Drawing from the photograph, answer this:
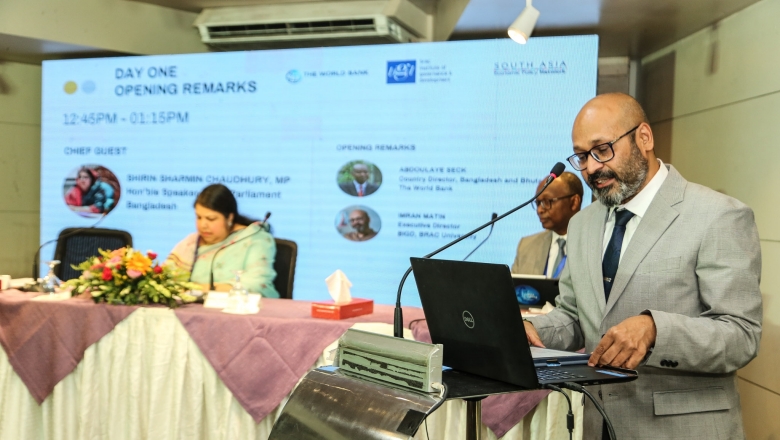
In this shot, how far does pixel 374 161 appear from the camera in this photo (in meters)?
4.16

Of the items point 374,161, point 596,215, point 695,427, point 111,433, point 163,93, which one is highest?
point 163,93

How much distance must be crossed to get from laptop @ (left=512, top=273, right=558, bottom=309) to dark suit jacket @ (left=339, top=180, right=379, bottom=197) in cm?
141

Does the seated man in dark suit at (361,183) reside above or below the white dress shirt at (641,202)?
above

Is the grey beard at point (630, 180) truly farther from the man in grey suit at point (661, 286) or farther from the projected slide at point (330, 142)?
the projected slide at point (330, 142)

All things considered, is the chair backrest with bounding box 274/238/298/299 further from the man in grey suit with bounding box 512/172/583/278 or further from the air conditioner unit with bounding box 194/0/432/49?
the air conditioner unit with bounding box 194/0/432/49

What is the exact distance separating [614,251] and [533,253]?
2.06 meters

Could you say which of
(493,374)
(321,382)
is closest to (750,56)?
(493,374)

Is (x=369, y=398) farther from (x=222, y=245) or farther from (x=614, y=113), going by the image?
(x=222, y=245)

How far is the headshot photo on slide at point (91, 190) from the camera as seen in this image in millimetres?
4641

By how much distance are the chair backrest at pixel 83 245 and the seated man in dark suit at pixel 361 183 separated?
1.55 meters

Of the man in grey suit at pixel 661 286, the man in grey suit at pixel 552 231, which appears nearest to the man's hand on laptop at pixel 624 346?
the man in grey suit at pixel 661 286

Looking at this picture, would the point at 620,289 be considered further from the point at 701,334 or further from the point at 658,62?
the point at 658,62

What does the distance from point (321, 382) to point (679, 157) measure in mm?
3580

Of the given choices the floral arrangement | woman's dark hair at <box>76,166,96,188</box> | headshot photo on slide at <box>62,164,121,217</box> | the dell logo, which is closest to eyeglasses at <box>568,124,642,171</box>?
the dell logo
